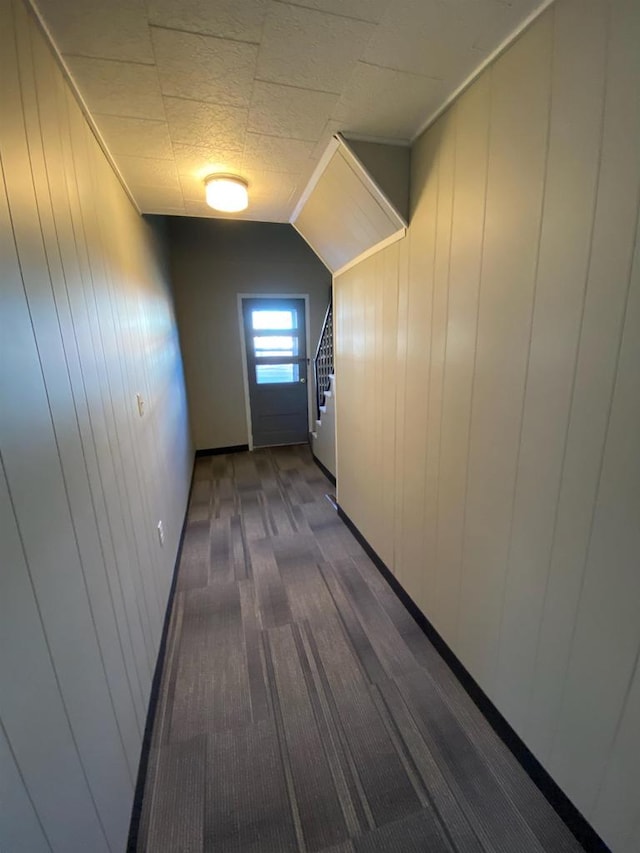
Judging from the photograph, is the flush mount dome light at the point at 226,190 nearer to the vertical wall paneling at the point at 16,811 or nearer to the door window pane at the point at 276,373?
the vertical wall paneling at the point at 16,811

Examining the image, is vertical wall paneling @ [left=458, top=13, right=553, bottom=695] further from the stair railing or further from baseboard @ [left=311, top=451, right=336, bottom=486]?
the stair railing

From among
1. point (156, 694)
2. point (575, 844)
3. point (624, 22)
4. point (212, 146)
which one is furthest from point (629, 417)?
point (156, 694)

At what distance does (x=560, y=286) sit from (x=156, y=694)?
6.95 ft

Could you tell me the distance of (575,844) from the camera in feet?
3.31

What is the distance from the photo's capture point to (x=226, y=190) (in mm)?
1800

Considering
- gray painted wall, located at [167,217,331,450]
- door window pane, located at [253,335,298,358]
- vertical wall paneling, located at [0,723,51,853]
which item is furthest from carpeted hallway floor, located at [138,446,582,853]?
door window pane, located at [253,335,298,358]

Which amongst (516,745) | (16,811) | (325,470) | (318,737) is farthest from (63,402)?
(325,470)

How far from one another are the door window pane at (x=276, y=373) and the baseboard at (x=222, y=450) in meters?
0.93

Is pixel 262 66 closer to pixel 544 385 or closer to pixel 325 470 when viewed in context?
pixel 544 385

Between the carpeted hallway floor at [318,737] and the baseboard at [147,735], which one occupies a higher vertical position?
the baseboard at [147,735]

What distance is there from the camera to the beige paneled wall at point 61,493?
2.10 feet

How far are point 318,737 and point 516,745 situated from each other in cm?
71

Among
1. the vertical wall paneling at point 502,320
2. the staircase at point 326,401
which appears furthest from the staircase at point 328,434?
the vertical wall paneling at point 502,320

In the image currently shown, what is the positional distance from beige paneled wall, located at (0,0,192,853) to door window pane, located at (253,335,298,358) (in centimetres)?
313
